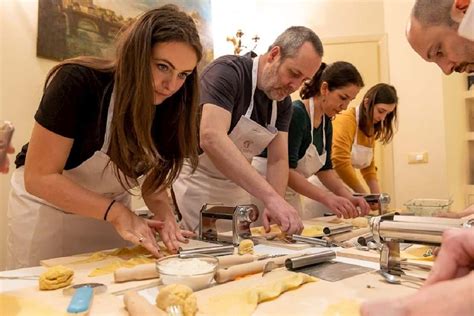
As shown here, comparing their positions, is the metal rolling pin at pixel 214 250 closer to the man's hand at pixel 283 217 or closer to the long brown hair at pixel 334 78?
the man's hand at pixel 283 217

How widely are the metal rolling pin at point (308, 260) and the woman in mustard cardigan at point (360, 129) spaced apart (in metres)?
1.29

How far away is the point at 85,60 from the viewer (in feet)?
3.14

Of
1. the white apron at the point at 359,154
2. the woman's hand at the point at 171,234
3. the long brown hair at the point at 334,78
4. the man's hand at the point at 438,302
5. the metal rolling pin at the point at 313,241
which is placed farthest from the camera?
the white apron at the point at 359,154

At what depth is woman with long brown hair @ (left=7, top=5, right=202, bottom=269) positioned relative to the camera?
89 cm

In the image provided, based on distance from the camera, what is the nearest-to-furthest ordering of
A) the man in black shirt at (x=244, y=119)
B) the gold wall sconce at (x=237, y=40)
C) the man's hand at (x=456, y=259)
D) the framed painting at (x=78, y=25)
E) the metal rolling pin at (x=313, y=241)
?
the man's hand at (x=456, y=259) < the metal rolling pin at (x=313, y=241) < the man in black shirt at (x=244, y=119) < the framed painting at (x=78, y=25) < the gold wall sconce at (x=237, y=40)

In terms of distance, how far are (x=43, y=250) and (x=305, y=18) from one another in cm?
273

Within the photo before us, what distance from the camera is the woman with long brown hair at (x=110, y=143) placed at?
89 cm

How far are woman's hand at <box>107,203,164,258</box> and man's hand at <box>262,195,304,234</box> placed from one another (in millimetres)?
370

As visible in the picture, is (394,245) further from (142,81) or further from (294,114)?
(294,114)

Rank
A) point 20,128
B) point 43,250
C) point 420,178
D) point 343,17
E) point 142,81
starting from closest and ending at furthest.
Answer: point 142,81
point 43,250
point 20,128
point 420,178
point 343,17

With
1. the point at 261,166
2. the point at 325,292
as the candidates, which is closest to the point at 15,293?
the point at 325,292

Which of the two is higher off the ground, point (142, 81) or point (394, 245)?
point (142, 81)

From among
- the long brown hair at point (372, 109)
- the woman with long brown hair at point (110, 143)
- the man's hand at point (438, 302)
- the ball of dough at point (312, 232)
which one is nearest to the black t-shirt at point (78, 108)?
the woman with long brown hair at point (110, 143)

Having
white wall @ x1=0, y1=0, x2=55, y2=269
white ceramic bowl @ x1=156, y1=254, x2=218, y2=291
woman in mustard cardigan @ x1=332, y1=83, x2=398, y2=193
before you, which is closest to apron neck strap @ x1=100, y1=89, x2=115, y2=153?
white ceramic bowl @ x1=156, y1=254, x2=218, y2=291
